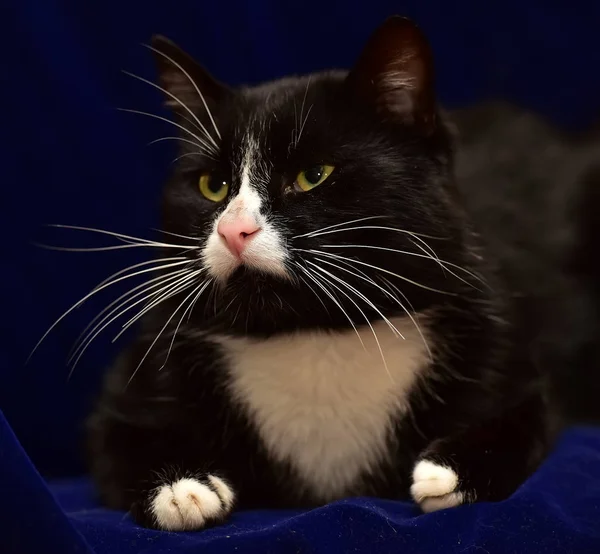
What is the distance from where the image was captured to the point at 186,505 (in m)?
0.96

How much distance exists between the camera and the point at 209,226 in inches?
41.0

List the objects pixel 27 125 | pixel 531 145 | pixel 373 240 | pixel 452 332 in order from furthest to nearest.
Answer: pixel 531 145 → pixel 27 125 → pixel 452 332 → pixel 373 240

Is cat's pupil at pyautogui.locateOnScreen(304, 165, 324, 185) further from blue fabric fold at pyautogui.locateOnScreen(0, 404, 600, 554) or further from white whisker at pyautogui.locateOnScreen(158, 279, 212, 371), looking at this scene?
blue fabric fold at pyautogui.locateOnScreen(0, 404, 600, 554)

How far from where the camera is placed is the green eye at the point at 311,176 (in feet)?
3.29

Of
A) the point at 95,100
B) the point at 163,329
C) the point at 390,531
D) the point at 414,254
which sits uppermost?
the point at 95,100

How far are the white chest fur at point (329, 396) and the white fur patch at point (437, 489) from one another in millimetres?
118

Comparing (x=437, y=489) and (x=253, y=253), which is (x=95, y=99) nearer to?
(x=253, y=253)

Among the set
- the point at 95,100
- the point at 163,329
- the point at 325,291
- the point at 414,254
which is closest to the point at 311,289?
the point at 325,291

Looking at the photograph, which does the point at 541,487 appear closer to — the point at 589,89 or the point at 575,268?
the point at 575,268

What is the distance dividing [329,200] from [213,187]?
0.19 metres

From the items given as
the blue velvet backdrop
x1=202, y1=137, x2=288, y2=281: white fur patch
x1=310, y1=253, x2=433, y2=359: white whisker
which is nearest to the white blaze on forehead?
x1=202, y1=137, x2=288, y2=281: white fur patch

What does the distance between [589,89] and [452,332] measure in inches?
32.7

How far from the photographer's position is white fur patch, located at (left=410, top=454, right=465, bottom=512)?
0.95 m

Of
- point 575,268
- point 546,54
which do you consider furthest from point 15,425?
point 546,54
